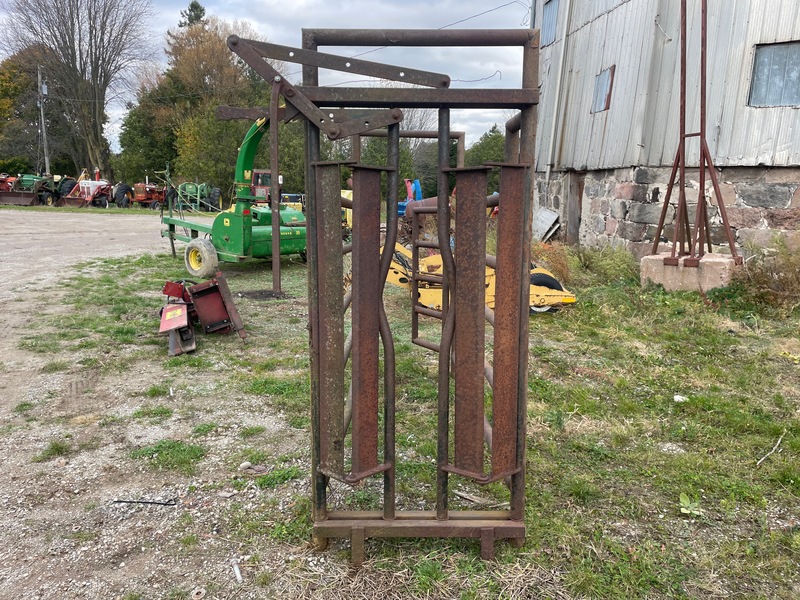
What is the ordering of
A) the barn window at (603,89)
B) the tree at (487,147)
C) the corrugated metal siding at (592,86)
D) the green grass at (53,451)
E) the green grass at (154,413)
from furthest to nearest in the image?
the tree at (487,147) < the barn window at (603,89) < the corrugated metal siding at (592,86) < the green grass at (154,413) < the green grass at (53,451)

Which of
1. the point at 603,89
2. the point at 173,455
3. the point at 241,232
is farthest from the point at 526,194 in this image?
the point at 603,89

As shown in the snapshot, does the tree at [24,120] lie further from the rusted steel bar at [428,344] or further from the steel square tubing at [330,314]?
the steel square tubing at [330,314]

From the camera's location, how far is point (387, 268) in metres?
2.26

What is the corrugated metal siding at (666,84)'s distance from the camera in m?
7.31

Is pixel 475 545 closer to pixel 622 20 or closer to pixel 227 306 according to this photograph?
pixel 227 306

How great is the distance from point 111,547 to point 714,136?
8.29 meters

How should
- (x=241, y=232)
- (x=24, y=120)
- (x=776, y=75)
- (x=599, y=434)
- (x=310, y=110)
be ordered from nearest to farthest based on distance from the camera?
(x=310, y=110)
(x=599, y=434)
(x=776, y=75)
(x=241, y=232)
(x=24, y=120)

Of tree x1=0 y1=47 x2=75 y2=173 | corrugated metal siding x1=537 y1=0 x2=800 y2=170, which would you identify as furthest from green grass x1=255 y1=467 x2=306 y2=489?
tree x1=0 y1=47 x2=75 y2=173

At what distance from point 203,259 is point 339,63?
691cm

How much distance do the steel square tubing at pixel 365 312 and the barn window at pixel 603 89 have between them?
29.3 feet

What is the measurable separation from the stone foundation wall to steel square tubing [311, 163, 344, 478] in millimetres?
6745

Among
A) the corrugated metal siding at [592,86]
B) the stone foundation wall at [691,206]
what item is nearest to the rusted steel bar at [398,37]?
the stone foundation wall at [691,206]

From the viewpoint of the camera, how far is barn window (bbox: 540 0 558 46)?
12436 mm

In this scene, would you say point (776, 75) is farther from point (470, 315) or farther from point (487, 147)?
point (487, 147)
